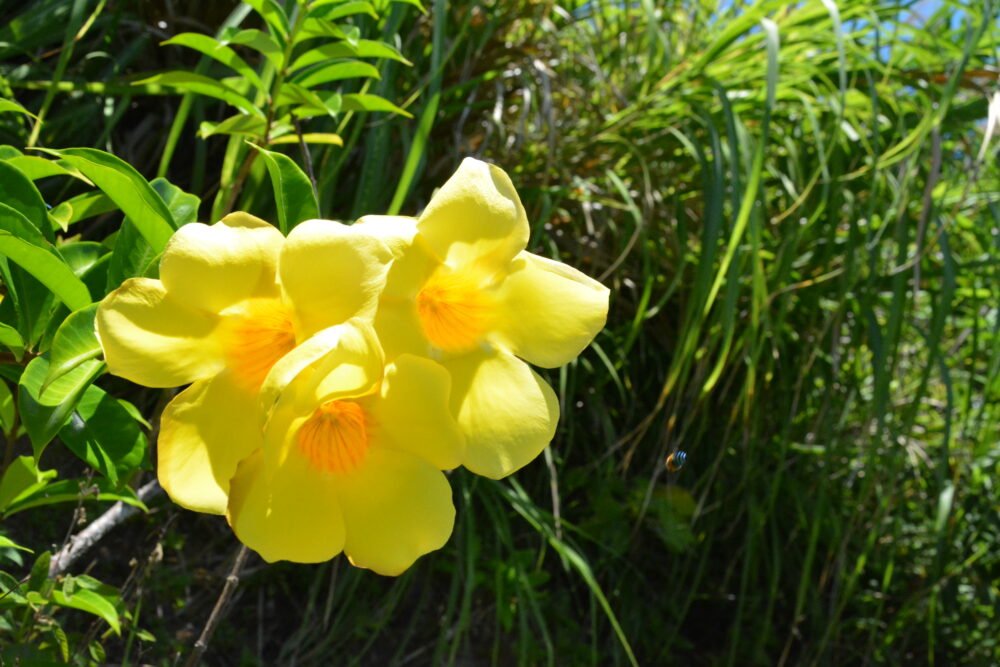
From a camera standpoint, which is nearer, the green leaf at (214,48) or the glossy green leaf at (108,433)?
the glossy green leaf at (108,433)

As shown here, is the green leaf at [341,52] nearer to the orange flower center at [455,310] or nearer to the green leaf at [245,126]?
the green leaf at [245,126]

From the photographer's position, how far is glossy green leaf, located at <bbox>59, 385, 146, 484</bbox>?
54 cm

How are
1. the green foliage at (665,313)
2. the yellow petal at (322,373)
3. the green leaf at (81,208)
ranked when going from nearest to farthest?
the yellow petal at (322,373)
the green leaf at (81,208)
the green foliage at (665,313)

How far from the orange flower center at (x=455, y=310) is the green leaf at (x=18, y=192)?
246mm

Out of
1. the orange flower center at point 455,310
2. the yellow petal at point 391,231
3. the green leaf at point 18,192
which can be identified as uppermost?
the yellow petal at point 391,231

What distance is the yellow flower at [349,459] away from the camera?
396 mm

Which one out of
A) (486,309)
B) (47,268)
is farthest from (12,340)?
(486,309)

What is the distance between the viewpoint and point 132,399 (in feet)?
4.33

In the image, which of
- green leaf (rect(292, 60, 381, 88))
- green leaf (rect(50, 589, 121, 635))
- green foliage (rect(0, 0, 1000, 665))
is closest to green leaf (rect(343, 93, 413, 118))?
green leaf (rect(292, 60, 381, 88))

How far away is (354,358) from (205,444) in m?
0.11

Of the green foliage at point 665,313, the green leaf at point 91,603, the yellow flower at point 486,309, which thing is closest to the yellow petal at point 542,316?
the yellow flower at point 486,309

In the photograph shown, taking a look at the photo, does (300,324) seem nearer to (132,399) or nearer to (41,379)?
(41,379)

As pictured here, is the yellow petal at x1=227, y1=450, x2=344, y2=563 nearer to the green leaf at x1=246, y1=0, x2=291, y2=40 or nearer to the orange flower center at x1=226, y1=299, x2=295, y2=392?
the orange flower center at x1=226, y1=299, x2=295, y2=392

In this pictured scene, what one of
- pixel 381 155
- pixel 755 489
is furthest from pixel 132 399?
pixel 755 489
